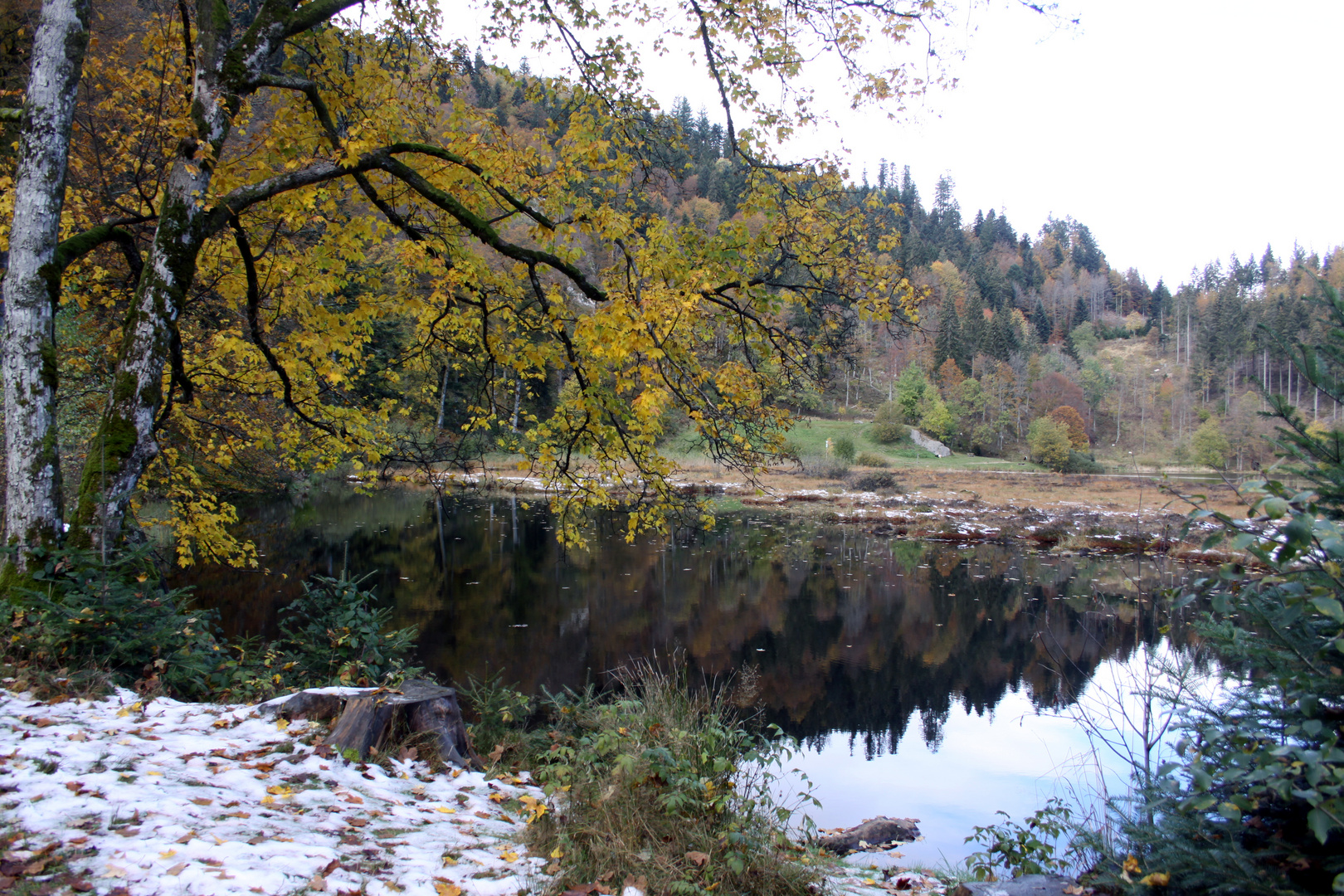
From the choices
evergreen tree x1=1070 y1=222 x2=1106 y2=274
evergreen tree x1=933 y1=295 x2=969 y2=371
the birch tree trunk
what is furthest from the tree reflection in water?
evergreen tree x1=1070 y1=222 x2=1106 y2=274

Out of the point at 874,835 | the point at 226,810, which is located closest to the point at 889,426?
the point at 874,835

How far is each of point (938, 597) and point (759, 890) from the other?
568 inches

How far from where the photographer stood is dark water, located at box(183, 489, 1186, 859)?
934cm

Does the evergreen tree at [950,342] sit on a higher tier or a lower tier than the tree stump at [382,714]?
higher

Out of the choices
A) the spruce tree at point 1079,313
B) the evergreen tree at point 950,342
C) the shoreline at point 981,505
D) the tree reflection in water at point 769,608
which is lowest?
the tree reflection in water at point 769,608

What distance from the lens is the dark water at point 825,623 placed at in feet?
30.6

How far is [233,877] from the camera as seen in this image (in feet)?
8.50

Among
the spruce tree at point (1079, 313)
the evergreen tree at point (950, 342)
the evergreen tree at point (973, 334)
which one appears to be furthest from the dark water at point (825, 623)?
the spruce tree at point (1079, 313)

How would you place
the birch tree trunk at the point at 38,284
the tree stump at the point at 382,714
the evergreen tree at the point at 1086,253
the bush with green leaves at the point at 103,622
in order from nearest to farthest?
the tree stump at the point at 382,714 → the bush with green leaves at the point at 103,622 → the birch tree trunk at the point at 38,284 → the evergreen tree at the point at 1086,253

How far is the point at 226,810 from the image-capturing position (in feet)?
10.6

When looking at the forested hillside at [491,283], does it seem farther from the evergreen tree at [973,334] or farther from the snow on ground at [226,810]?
the evergreen tree at [973,334]

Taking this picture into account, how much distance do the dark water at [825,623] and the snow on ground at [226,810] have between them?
142 inches

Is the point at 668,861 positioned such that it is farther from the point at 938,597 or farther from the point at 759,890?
the point at 938,597

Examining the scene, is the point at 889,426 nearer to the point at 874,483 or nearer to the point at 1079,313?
the point at 874,483
